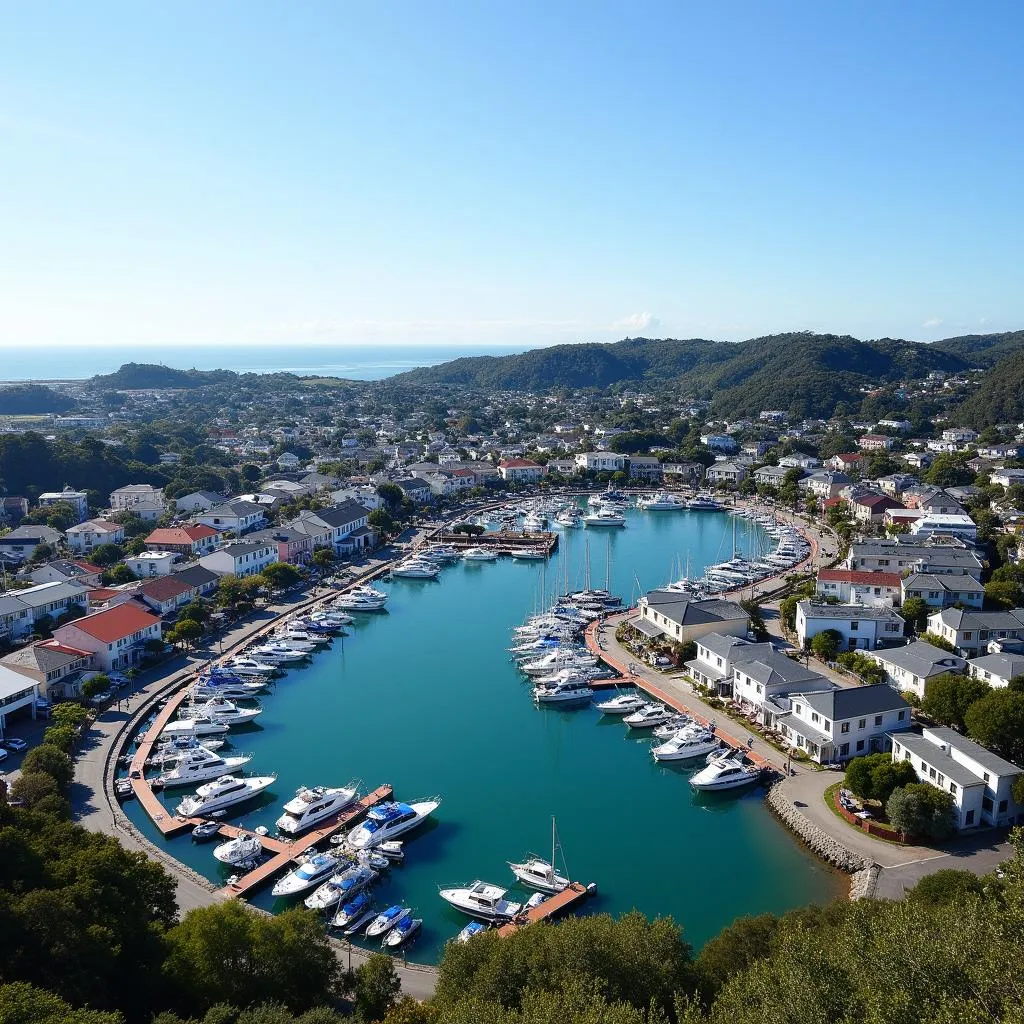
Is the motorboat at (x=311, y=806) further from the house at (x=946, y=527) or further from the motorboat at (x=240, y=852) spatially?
the house at (x=946, y=527)

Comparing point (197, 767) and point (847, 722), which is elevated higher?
point (847, 722)

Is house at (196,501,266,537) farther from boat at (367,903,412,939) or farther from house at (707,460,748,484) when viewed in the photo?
house at (707,460,748,484)

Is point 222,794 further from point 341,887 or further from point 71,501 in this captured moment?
point 71,501

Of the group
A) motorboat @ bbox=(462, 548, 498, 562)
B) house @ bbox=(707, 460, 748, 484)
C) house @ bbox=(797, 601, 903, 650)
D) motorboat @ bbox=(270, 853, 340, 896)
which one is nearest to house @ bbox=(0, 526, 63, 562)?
motorboat @ bbox=(462, 548, 498, 562)

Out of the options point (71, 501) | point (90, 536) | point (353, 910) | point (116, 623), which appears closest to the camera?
point (353, 910)

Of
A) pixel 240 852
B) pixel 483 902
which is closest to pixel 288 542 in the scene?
pixel 240 852

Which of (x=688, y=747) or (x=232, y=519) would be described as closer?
(x=688, y=747)

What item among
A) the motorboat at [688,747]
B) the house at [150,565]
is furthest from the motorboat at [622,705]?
the house at [150,565]

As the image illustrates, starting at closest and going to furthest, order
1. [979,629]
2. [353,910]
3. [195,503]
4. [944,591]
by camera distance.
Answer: [353,910] < [979,629] < [944,591] < [195,503]
